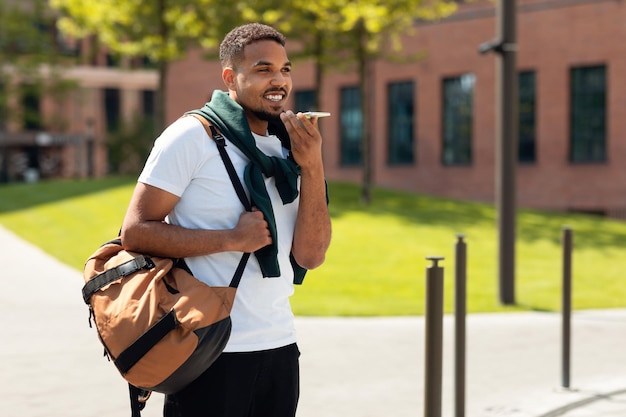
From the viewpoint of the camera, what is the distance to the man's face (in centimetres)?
297

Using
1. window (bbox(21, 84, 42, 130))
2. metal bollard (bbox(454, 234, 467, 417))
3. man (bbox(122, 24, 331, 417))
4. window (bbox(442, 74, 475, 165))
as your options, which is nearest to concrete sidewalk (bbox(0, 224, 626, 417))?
metal bollard (bbox(454, 234, 467, 417))

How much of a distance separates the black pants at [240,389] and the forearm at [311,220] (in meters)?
0.30

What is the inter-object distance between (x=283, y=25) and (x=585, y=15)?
11658 mm

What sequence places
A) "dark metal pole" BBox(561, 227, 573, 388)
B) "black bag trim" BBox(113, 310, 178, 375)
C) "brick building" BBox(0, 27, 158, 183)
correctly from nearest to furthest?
1. "black bag trim" BBox(113, 310, 178, 375)
2. "dark metal pole" BBox(561, 227, 573, 388)
3. "brick building" BBox(0, 27, 158, 183)

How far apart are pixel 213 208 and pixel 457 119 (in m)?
31.9

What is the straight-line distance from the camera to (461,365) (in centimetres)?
562

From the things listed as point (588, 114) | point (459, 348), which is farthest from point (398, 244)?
point (588, 114)

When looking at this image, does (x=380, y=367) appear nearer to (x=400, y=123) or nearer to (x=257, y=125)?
(x=257, y=125)

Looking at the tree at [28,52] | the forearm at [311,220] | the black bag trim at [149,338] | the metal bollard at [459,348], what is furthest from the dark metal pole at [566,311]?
the tree at [28,52]

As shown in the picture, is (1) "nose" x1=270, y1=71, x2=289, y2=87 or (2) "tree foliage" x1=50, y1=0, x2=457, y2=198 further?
(2) "tree foliage" x1=50, y1=0, x2=457, y2=198

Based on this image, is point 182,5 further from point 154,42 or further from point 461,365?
point 461,365

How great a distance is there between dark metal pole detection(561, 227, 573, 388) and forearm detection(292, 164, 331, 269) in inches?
159

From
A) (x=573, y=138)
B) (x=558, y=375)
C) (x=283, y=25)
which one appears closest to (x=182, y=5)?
(x=283, y=25)

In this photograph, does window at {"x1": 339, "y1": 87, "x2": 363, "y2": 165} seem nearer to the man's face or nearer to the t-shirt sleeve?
the man's face
